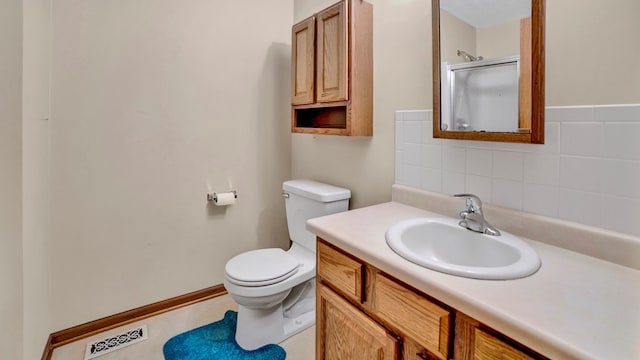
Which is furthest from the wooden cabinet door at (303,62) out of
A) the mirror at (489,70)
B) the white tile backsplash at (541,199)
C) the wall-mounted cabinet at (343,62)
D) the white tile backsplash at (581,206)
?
the white tile backsplash at (581,206)

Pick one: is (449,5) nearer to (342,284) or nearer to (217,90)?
(342,284)

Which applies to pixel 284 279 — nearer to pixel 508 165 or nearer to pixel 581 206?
pixel 508 165

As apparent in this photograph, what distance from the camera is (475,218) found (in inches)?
45.5

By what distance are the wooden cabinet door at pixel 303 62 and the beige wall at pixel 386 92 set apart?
0.87 feet

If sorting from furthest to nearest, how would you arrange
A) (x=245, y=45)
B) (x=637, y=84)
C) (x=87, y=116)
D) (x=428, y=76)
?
(x=245, y=45), (x=87, y=116), (x=428, y=76), (x=637, y=84)

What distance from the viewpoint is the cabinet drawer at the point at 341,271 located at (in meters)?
1.09

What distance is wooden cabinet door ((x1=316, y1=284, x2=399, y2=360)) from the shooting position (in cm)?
101

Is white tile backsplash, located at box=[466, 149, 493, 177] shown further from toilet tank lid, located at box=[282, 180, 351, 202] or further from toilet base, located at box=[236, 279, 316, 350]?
toilet base, located at box=[236, 279, 316, 350]

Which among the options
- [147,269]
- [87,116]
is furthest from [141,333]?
[87,116]

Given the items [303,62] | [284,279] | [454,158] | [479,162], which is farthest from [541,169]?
[303,62]

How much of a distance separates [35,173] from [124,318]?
0.98 meters

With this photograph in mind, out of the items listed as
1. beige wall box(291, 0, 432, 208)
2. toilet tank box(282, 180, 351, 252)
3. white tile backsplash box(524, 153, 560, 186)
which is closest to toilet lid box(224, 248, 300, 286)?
toilet tank box(282, 180, 351, 252)

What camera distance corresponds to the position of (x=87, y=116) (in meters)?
1.73

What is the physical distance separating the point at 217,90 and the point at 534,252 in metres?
1.87
